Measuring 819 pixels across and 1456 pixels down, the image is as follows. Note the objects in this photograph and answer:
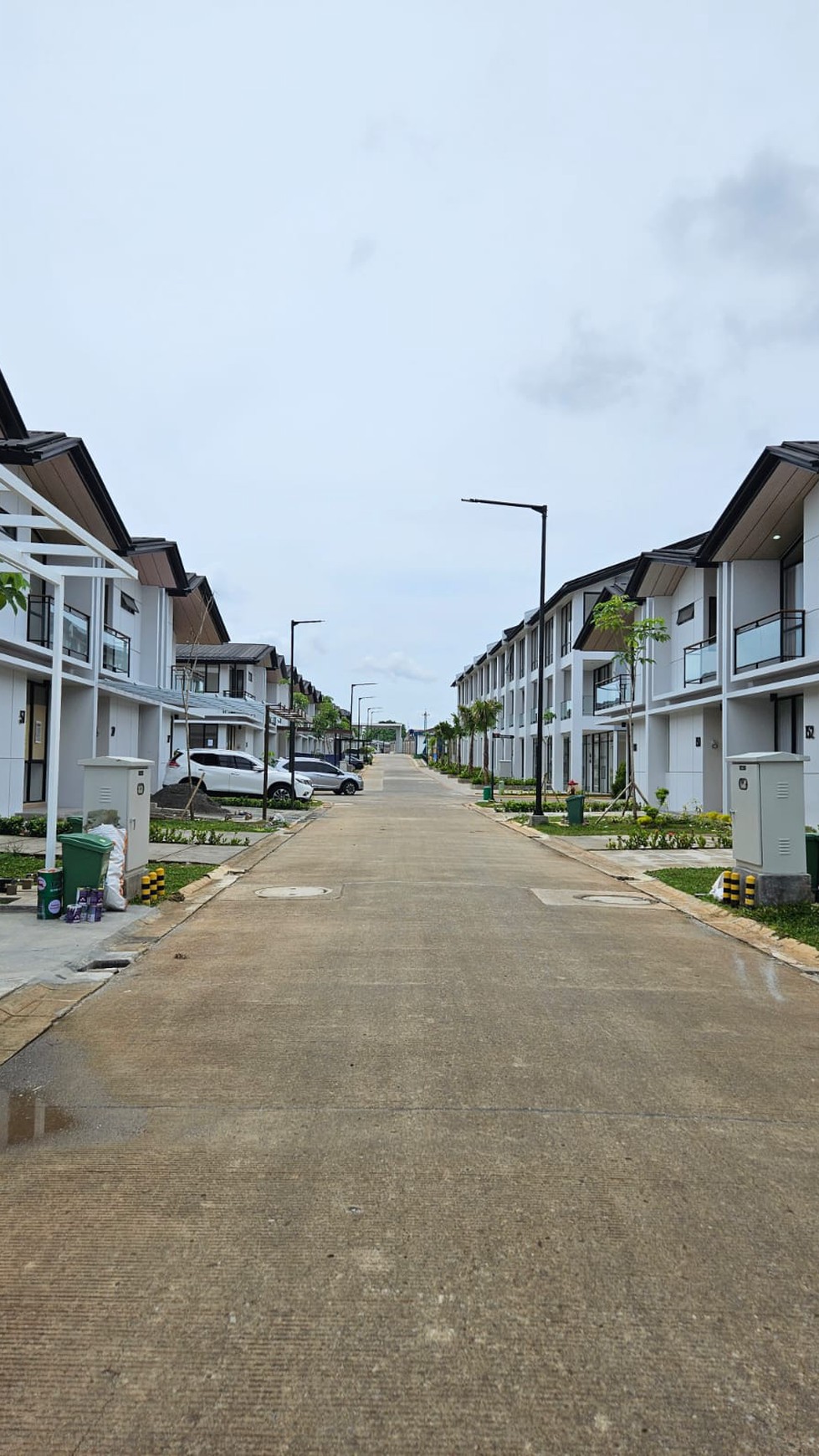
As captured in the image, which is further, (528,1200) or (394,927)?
(394,927)

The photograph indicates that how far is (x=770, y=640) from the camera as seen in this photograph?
21.9 metres

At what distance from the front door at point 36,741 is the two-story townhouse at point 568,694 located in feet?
56.7

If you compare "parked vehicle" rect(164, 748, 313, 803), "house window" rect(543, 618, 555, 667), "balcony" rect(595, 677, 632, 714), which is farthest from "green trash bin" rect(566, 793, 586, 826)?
"house window" rect(543, 618, 555, 667)

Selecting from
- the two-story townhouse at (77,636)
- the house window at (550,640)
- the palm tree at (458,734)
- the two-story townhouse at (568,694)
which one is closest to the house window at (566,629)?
the two-story townhouse at (568,694)

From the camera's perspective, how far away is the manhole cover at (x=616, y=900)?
39.4ft

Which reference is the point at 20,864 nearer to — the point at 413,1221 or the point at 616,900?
the point at 616,900

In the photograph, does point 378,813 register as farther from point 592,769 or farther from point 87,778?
point 87,778

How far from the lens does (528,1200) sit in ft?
12.5

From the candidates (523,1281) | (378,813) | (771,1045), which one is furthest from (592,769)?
(523,1281)

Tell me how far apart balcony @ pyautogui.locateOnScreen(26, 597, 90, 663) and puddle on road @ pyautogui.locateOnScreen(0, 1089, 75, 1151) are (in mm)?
17578

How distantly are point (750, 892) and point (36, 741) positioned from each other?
19014 mm

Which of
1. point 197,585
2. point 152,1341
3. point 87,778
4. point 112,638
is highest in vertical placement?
point 197,585

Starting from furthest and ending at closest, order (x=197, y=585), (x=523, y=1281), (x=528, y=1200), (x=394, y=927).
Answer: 1. (x=197, y=585)
2. (x=394, y=927)
3. (x=528, y=1200)
4. (x=523, y=1281)

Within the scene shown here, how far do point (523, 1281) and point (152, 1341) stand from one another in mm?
1214
